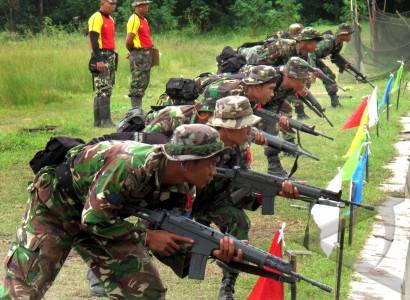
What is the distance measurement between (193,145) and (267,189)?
197 cm

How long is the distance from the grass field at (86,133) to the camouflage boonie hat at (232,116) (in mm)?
A: 1034

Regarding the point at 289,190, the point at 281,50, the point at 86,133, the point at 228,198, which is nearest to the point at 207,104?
the point at 228,198

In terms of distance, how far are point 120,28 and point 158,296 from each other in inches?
1249

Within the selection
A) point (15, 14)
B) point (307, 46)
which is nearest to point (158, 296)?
point (307, 46)

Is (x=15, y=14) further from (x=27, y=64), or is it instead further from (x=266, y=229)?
(x=266, y=229)

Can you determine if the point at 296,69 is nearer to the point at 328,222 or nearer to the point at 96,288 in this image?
the point at 328,222

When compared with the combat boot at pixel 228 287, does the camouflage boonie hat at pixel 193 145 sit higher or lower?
higher

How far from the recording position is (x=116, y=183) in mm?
3613

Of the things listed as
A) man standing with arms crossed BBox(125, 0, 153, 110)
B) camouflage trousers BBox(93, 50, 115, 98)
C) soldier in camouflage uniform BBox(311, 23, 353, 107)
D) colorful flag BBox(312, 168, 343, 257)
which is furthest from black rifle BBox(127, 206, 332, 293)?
soldier in camouflage uniform BBox(311, 23, 353, 107)

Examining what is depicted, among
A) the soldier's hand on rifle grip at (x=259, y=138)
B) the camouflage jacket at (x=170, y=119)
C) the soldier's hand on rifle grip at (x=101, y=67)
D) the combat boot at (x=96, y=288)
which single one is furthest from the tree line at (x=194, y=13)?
the combat boot at (x=96, y=288)

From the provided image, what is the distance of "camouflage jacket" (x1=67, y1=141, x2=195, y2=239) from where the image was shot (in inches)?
142

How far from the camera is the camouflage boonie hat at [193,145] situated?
3.55m

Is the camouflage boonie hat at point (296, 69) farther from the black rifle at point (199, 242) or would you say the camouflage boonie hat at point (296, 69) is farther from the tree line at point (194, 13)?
the tree line at point (194, 13)

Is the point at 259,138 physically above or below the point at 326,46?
above
